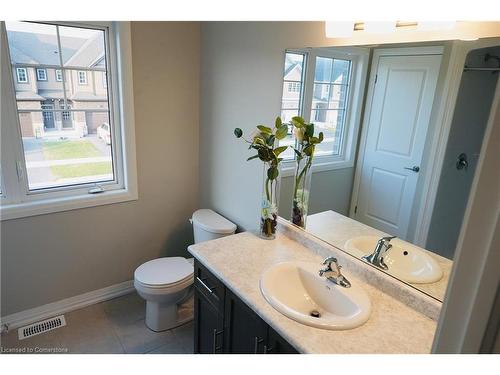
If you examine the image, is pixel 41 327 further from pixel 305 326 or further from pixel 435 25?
pixel 435 25

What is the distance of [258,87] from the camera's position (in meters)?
2.10

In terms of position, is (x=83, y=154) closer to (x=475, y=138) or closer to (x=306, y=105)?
(x=306, y=105)

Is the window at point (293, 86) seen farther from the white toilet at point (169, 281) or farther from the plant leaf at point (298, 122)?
the white toilet at point (169, 281)

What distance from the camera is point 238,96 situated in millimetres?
2266

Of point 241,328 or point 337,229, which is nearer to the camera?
point 241,328

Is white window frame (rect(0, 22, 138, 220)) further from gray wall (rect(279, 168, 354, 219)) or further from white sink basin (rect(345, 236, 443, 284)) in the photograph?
white sink basin (rect(345, 236, 443, 284))

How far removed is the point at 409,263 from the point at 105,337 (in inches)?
78.4

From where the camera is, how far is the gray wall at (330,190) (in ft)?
5.59

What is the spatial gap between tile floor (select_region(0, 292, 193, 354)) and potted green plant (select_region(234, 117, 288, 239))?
3.33 ft

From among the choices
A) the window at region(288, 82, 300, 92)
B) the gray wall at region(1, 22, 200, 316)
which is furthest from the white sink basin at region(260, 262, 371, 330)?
the gray wall at region(1, 22, 200, 316)

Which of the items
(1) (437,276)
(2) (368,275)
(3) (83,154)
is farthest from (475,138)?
(3) (83,154)

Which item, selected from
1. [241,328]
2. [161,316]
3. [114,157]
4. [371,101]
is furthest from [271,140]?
[161,316]

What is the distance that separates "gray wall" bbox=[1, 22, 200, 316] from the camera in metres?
2.29

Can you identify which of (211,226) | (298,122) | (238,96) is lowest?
(211,226)
